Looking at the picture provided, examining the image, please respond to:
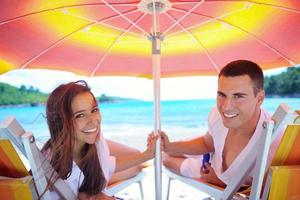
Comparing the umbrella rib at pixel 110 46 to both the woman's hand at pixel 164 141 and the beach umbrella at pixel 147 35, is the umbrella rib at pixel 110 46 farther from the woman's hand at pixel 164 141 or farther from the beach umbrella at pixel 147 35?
the woman's hand at pixel 164 141

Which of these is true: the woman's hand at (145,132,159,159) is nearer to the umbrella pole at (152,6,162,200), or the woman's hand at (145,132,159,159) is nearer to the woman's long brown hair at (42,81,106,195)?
the umbrella pole at (152,6,162,200)

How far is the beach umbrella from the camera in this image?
2078mm

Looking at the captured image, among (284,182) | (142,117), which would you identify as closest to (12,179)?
(284,182)

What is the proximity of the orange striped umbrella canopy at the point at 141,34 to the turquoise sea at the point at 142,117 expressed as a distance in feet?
29.9

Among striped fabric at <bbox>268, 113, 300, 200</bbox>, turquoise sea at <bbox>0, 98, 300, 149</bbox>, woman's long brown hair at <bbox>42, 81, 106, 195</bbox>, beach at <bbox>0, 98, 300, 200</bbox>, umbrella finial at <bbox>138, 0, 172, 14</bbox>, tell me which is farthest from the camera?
turquoise sea at <bbox>0, 98, 300, 149</bbox>

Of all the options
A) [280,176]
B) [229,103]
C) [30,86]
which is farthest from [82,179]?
[30,86]

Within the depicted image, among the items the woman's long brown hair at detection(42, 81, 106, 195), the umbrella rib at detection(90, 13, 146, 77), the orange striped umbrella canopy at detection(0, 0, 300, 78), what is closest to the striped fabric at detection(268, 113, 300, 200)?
the orange striped umbrella canopy at detection(0, 0, 300, 78)

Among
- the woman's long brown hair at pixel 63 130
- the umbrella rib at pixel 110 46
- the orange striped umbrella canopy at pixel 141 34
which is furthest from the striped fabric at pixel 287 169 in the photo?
the umbrella rib at pixel 110 46

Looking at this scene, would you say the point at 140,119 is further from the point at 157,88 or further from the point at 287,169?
the point at 287,169

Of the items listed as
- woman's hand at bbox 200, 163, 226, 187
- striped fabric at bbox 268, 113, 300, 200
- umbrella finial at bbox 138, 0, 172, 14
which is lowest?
woman's hand at bbox 200, 163, 226, 187

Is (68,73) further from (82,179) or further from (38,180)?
(38,180)

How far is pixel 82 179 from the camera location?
1.87 m

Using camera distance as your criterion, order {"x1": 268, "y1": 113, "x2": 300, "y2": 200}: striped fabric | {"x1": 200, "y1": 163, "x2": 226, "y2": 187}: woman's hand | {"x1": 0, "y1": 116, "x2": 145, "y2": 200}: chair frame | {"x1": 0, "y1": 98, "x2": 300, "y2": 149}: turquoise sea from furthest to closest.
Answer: {"x1": 0, "y1": 98, "x2": 300, "y2": 149}: turquoise sea, {"x1": 200, "y1": 163, "x2": 226, "y2": 187}: woman's hand, {"x1": 268, "y1": 113, "x2": 300, "y2": 200}: striped fabric, {"x1": 0, "y1": 116, "x2": 145, "y2": 200}: chair frame

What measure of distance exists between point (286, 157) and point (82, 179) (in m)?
1.12
